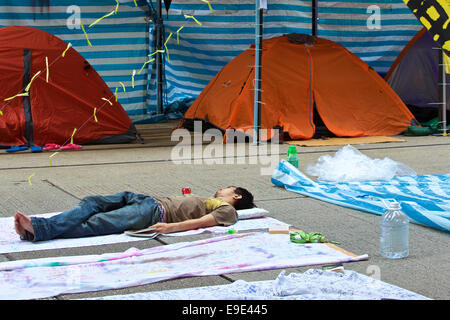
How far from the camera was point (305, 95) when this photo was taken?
9.84 m

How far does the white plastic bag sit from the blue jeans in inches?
91.0

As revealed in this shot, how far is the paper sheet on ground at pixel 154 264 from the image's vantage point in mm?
3328

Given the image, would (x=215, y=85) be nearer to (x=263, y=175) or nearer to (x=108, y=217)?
(x=263, y=175)

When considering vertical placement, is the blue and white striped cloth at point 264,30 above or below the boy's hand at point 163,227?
above

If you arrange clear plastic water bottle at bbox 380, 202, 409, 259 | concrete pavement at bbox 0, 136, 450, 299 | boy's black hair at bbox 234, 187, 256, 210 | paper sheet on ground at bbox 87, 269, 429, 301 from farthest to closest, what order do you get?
1. boy's black hair at bbox 234, 187, 256, 210
2. clear plastic water bottle at bbox 380, 202, 409, 259
3. concrete pavement at bbox 0, 136, 450, 299
4. paper sheet on ground at bbox 87, 269, 429, 301

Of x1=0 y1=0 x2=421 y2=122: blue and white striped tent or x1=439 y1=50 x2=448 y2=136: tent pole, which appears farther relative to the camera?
x1=0 y1=0 x2=421 y2=122: blue and white striped tent

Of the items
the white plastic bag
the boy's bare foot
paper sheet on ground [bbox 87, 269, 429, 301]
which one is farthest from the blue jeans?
the white plastic bag

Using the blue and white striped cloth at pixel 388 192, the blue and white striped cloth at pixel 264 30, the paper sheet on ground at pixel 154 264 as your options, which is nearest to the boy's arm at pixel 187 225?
the paper sheet on ground at pixel 154 264

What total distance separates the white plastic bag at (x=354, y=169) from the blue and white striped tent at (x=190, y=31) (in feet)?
19.1

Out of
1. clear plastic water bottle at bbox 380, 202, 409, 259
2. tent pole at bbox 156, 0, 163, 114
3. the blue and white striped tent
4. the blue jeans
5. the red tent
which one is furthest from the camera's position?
tent pole at bbox 156, 0, 163, 114

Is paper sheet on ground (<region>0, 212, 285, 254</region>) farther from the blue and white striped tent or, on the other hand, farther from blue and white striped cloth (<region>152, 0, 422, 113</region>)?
blue and white striped cloth (<region>152, 0, 422, 113</region>)

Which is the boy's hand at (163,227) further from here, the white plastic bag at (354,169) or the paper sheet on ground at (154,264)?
the white plastic bag at (354,169)

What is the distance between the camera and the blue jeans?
165 inches
